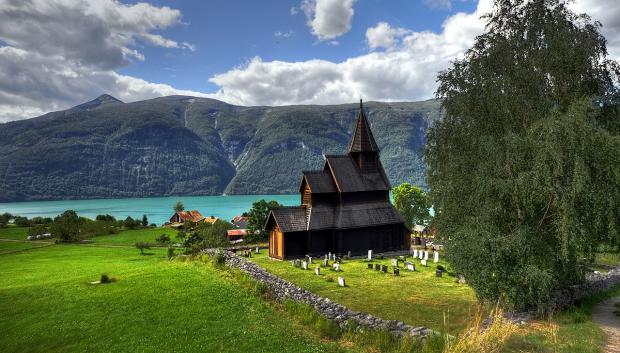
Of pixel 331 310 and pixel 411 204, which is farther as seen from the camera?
pixel 411 204

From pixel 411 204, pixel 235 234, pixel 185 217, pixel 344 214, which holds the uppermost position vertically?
pixel 411 204

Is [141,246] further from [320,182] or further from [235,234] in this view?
[320,182]

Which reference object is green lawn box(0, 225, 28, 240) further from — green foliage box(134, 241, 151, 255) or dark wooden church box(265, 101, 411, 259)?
dark wooden church box(265, 101, 411, 259)

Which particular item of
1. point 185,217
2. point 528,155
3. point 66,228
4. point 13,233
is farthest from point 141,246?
point 185,217

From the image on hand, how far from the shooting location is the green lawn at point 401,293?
18.8 metres

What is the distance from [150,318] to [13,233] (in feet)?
250

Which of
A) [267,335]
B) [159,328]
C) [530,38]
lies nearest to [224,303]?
[159,328]

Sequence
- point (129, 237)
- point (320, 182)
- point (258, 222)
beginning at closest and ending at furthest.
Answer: point (320, 182), point (258, 222), point (129, 237)

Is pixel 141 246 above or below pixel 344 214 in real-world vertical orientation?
below

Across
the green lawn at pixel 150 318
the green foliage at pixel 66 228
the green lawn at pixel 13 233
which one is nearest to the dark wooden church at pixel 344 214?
the green lawn at pixel 150 318

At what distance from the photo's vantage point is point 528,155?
16.3 m

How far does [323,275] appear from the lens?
29766mm

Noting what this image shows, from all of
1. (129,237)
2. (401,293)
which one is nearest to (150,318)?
(401,293)

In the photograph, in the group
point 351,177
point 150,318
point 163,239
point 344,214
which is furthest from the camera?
point 163,239
